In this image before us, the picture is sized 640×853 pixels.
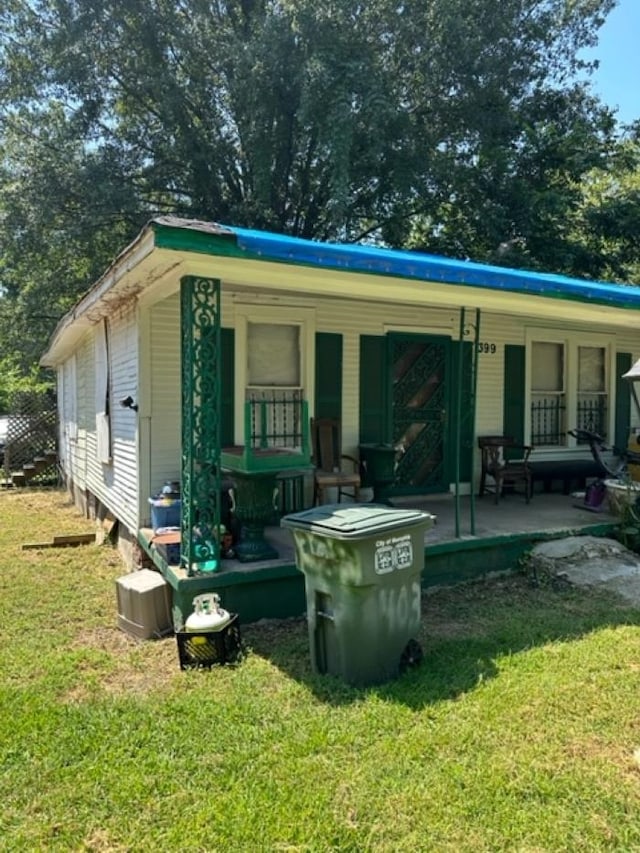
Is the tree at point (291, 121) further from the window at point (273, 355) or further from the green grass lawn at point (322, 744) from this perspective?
the green grass lawn at point (322, 744)

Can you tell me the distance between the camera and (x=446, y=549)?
4.94m

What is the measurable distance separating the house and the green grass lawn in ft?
3.41

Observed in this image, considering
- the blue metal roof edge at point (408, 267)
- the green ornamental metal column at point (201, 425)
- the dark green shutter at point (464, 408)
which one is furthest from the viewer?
the dark green shutter at point (464, 408)

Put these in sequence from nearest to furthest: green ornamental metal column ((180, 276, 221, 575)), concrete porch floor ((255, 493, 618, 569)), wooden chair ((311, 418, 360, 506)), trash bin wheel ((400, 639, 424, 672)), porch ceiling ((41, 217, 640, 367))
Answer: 1. trash bin wheel ((400, 639, 424, 672))
2. porch ceiling ((41, 217, 640, 367))
3. green ornamental metal column ((180, 276, 221, 575))
4. concrete porch floor ((255, 493, 618, 569))
5. wooden chair ((311, 418, 360, 506))

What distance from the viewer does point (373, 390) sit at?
651 centimetres

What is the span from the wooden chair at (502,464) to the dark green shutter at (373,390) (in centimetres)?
131

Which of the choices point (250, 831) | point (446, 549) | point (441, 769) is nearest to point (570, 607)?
point (446, 549)

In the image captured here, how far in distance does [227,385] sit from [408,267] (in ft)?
6.99

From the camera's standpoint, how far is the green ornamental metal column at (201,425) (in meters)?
3.94

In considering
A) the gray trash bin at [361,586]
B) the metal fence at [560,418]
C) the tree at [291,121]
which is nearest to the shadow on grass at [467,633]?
the gray trash bin at [361,586]

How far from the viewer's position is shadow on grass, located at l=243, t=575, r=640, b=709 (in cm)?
322

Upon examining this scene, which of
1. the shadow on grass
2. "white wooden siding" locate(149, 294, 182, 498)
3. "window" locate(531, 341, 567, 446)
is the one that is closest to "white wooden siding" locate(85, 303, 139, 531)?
"white wooden siding" locate(149, 294, 182, 498)

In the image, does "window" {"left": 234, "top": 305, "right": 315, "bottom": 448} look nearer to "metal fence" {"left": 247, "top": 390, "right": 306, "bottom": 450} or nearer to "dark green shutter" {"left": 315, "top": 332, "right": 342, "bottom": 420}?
"metal fence" {"left": 247, "top": 390, "right": 306, "bottom": 450}

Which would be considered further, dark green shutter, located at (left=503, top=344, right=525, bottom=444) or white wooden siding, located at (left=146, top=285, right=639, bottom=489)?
dark green shutter, located at (left=503, top=344, right=525, bottom=444)
